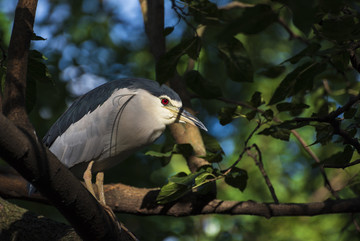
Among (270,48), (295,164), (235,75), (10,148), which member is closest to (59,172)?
(10,148)

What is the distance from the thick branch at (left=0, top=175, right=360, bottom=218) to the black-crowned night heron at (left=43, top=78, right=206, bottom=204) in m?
0.19

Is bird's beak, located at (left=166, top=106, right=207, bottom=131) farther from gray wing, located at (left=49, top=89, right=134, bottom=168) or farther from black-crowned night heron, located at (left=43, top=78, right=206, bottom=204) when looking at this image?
gray wing, located at (left=49, top=89, right=134, bottom=168)

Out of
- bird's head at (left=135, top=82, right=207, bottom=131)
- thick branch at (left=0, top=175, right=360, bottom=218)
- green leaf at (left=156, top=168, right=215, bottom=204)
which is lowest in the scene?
thick branch at (left=0, top=175, right=360, bottom=218)

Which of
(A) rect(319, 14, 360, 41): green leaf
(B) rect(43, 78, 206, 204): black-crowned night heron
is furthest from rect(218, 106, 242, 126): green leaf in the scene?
(A) rect(319, 14, 360, 41): green leaf

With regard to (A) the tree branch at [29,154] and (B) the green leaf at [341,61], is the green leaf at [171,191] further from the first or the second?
(B) the green leaf at [341,61]

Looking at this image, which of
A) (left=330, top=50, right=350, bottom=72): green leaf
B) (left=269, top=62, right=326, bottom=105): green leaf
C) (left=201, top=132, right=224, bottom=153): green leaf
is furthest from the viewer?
(left=201, top=132, right=224, bottom=153): green leaf

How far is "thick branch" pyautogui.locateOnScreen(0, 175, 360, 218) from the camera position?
3.29m

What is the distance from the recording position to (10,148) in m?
1.71

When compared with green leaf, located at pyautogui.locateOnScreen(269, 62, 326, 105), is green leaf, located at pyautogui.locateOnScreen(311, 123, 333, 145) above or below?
below

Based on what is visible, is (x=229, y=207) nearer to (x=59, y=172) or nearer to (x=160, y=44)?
(x=160, y=44)

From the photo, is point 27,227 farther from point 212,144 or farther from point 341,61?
point 341,61

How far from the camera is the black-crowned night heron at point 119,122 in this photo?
356cm

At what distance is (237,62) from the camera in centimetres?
280

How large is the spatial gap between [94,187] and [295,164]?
15.3 ft
